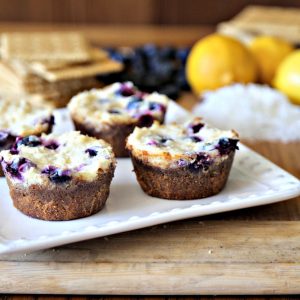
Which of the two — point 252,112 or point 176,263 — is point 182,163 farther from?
point 252,112

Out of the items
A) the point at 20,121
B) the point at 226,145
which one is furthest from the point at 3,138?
the point at 226,145

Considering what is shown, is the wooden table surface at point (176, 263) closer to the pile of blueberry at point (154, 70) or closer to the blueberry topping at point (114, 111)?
the blueberry topping at point (114, 111)

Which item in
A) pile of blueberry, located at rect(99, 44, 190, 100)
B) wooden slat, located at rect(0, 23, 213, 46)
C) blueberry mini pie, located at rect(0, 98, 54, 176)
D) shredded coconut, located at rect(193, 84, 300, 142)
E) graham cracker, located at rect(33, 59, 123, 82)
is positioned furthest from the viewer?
wooden slat, located at rect(0, 23, 213, 46)

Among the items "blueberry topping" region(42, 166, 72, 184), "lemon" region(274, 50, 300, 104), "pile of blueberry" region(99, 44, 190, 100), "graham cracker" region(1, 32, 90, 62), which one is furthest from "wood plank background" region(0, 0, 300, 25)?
"blueberry topping" region(42, 166, 72, 184)

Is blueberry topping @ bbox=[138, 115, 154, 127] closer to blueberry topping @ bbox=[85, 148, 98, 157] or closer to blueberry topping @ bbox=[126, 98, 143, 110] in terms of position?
blueberry topping @ bbox=[126, 98, 143, 110]

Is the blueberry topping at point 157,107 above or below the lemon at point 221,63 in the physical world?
above

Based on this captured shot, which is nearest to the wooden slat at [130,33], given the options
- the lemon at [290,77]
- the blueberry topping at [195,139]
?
the lemon at [290,77]

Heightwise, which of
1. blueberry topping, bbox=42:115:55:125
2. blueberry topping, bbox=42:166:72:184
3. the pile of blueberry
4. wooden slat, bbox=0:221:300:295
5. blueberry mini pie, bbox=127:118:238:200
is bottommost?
the pile of blueberry
